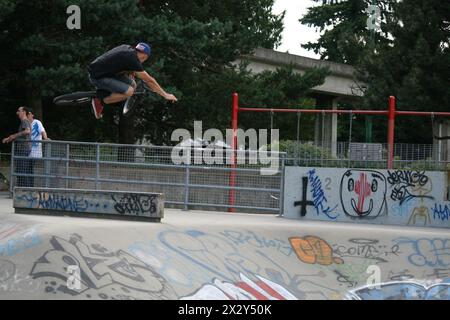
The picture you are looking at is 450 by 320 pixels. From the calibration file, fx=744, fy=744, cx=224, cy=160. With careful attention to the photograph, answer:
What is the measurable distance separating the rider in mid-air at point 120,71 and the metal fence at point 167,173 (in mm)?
5261

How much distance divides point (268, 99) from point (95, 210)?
38.7 ft

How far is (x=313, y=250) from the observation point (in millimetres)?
12766

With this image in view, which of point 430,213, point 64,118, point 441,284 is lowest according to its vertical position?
point 441,284

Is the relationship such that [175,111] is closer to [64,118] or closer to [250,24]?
[64,118]

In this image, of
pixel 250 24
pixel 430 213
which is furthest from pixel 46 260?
pixel 250 24

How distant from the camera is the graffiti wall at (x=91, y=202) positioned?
1272cm

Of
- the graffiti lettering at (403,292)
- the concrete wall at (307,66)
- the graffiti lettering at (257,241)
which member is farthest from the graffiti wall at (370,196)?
the concrete wall at (307,66)

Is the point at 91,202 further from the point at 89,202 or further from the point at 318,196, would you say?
the point at 318,196

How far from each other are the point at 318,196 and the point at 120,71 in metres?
6.25

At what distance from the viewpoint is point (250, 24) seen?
90.4ft

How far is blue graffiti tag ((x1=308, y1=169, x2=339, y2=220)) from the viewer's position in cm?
1494

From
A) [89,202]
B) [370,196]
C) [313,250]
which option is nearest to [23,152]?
[89,202]

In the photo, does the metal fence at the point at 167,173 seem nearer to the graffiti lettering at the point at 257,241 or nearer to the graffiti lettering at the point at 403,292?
the graffiti lettering at the point at 257,241

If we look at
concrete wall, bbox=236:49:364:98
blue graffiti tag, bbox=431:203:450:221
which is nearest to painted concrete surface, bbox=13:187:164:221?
blue graffiti tag, bbox=431:203:450:221
